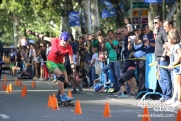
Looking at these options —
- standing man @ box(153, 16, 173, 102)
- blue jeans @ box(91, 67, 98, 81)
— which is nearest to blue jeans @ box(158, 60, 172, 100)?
standing man @ box(153, 16, 173, 102)

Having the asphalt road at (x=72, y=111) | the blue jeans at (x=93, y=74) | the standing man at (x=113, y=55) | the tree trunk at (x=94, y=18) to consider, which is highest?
the tree trunk at (x=94, y=18)

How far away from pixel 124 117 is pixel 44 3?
1326 inches

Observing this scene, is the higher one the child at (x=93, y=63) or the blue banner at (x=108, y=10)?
the blue banner at (x=108, y=10)

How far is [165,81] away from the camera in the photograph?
60.8 ft

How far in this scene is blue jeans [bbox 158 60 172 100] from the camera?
18.5m

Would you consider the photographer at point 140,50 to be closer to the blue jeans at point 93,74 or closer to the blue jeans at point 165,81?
the blue jeans at point 165,81

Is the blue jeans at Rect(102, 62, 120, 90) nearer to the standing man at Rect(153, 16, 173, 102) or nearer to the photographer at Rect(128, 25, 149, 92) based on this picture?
the photographer at Rect(128, 25, 149, 92)

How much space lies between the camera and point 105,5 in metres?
50.2

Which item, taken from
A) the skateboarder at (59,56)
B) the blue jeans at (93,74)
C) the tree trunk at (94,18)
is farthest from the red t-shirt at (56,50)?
the tree trunk at (94,18)

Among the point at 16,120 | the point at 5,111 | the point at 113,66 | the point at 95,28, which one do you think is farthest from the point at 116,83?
the point at 95,28

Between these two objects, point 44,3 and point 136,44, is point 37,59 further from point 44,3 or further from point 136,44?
point 136,44

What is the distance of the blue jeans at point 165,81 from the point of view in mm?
18453

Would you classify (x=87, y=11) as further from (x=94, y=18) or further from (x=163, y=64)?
(x=163, y=64)

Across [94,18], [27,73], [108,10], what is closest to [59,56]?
[27,73]
